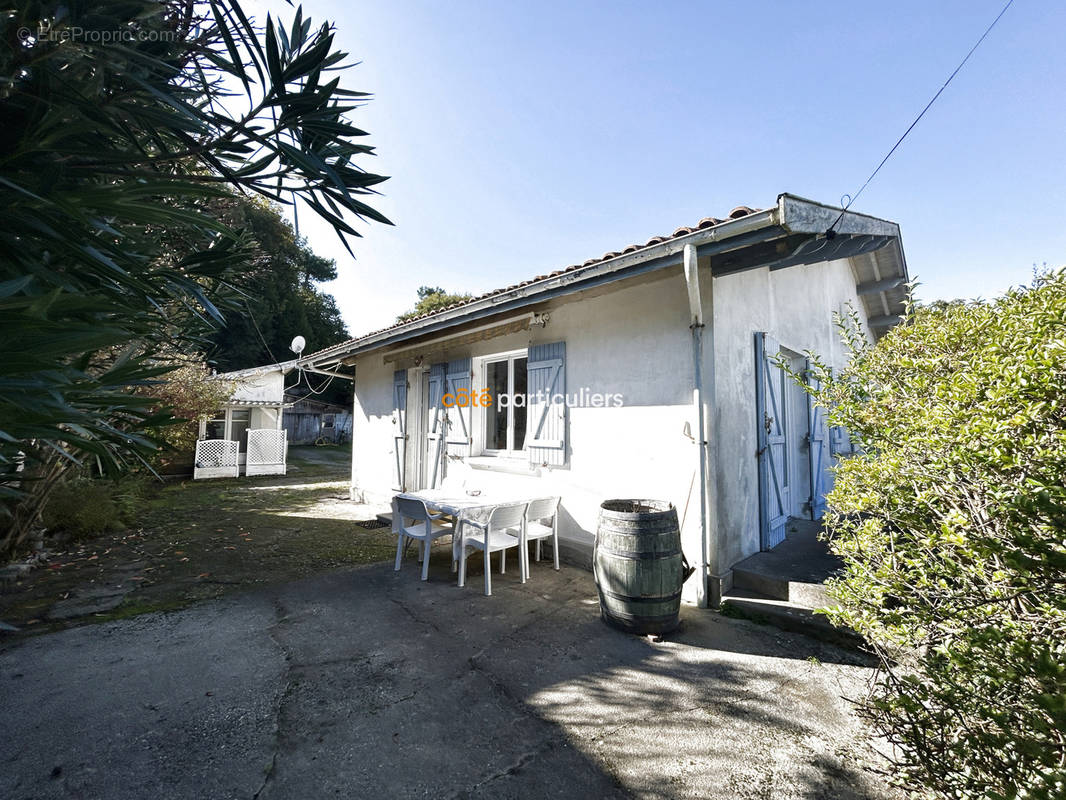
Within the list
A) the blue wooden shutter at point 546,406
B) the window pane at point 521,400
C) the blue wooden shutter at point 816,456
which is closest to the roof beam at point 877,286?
the blue wooden shutter at point 816,456

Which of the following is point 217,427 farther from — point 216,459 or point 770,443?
point 770,443

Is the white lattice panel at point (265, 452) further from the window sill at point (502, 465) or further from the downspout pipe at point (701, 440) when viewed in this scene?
the downspout pipe at point (701, 440)

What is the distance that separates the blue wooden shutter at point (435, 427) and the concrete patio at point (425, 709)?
335 cm

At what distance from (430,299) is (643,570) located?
26.1 m

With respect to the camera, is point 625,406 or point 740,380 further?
point 625,406

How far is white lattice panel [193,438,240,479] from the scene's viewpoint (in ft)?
42.3

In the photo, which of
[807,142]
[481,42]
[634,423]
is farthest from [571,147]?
[634,423]

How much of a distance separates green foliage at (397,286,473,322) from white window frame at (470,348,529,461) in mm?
18992

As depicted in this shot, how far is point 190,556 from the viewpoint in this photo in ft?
17.5

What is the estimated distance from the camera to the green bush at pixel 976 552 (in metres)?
1.27

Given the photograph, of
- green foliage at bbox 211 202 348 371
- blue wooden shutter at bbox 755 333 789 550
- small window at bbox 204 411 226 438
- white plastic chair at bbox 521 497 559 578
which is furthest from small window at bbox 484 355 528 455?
green foliage at bbox 211 202 348 371

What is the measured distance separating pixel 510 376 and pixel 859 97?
450 centimetres

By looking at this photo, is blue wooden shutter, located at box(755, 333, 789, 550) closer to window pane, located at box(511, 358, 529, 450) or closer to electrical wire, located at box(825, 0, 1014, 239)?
electrical wire, located at box(825, 0, 1014, 239)

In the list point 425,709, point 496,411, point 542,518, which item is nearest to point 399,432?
point 496,411
